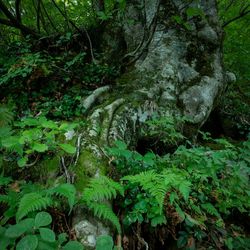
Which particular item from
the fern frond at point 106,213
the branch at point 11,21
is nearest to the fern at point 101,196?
the fern frond at point 106,213

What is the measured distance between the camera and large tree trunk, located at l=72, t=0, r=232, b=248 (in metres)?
3.47

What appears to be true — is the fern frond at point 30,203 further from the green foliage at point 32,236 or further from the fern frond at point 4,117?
the fern frond at point 4,117

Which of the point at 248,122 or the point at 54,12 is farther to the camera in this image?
the point at 54,12

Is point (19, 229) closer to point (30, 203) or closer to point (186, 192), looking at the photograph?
point (30, 203)

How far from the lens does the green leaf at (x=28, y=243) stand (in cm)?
150

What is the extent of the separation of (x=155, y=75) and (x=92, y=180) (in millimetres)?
2742

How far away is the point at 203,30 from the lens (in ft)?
17.5

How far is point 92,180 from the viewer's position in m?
2.18

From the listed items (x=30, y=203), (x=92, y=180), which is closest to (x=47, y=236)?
(x=30, y=203)

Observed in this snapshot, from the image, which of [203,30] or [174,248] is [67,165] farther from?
[203,30]

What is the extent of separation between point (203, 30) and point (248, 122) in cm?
257

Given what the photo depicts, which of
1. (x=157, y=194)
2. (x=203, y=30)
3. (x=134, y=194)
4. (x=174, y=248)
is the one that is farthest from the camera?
(x=203, y=30)

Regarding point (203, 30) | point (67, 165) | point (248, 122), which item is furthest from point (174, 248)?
point (248, 122)

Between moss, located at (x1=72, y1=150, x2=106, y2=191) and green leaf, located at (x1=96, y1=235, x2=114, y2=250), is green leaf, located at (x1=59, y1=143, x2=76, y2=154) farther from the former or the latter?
green leaf, located at (x1=96, y1=235, x2=114, y2=250)
